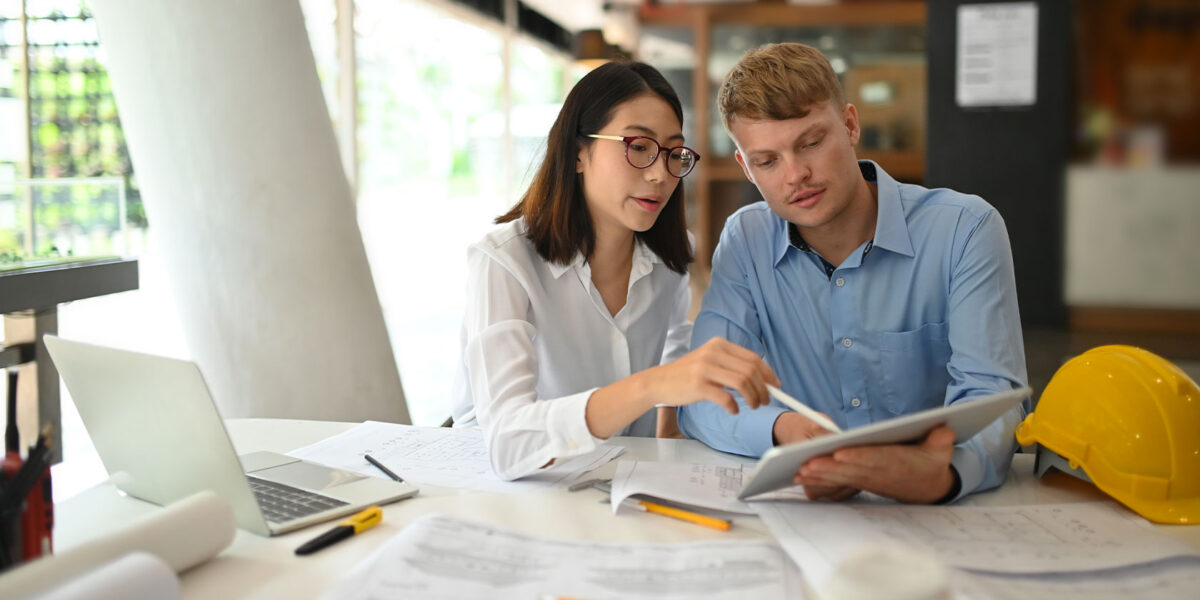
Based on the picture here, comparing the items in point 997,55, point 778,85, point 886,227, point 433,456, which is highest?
point 997,55

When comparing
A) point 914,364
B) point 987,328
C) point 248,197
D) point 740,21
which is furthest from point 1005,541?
point 740,21

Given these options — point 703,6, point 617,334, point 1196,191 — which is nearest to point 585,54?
point 703,6

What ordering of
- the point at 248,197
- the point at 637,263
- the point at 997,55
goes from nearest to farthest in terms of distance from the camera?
1. the point at 637,263
2. the point at 248,197
3. the point at 997,55

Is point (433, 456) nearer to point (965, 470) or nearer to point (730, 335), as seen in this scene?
point (730, 335)

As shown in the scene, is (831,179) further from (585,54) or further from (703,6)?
(703,6)

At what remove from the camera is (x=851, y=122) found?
6.02ft

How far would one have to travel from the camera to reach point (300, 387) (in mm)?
3006

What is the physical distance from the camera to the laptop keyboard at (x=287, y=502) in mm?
1209

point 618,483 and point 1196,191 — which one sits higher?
point 1196,191

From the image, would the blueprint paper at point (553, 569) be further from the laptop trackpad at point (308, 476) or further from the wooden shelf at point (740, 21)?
the wooden shelf at point (740, 21)

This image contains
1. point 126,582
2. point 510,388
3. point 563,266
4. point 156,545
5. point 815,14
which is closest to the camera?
point 126,582

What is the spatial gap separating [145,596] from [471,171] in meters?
8.96

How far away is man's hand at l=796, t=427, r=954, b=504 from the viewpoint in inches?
46.3

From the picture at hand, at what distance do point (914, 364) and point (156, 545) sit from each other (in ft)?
4.34
